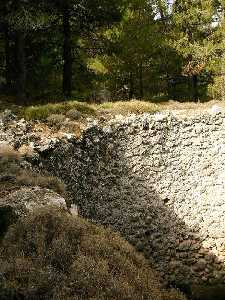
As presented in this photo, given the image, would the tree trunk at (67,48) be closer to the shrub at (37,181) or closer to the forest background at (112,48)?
the forest background at (112,48)

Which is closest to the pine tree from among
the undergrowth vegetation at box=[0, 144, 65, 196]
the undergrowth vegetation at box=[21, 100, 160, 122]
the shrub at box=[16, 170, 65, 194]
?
the undergrowth vegetation at box=[21, 100, 160, 122]

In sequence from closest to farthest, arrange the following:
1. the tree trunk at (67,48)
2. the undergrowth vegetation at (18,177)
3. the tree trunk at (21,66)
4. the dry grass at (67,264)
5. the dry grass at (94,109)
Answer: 1. the dry grass at (67,264)
2. the undergrowth vegetation at (18,177)
3. the dry grass at (94,109)
4. the tree trunk at (21,66)
5. the tree trunk at (67,48)

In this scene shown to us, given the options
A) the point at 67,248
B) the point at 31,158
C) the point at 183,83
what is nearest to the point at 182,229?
the point at 31,158

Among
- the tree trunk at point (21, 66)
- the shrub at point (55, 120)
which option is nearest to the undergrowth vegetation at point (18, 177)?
the shrub at point (55, 120)

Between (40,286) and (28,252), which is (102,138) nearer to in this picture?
(28,252)

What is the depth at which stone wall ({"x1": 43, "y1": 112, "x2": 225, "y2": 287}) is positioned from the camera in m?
17.8

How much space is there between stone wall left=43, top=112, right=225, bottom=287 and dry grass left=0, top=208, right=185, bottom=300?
26.2 feet

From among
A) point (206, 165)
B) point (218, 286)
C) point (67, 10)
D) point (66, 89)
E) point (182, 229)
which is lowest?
point (218, 286)

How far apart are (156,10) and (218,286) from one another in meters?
17.9

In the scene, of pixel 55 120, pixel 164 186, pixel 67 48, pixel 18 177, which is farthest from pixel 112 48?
pixel 18 177

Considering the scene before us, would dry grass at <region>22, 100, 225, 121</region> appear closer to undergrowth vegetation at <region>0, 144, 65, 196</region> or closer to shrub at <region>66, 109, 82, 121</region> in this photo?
shrub at <region>66, 109, 82, 121</region>

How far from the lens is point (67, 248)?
8.58 m

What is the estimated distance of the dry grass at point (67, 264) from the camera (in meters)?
7.49

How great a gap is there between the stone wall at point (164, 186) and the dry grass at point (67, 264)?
7992 mm
